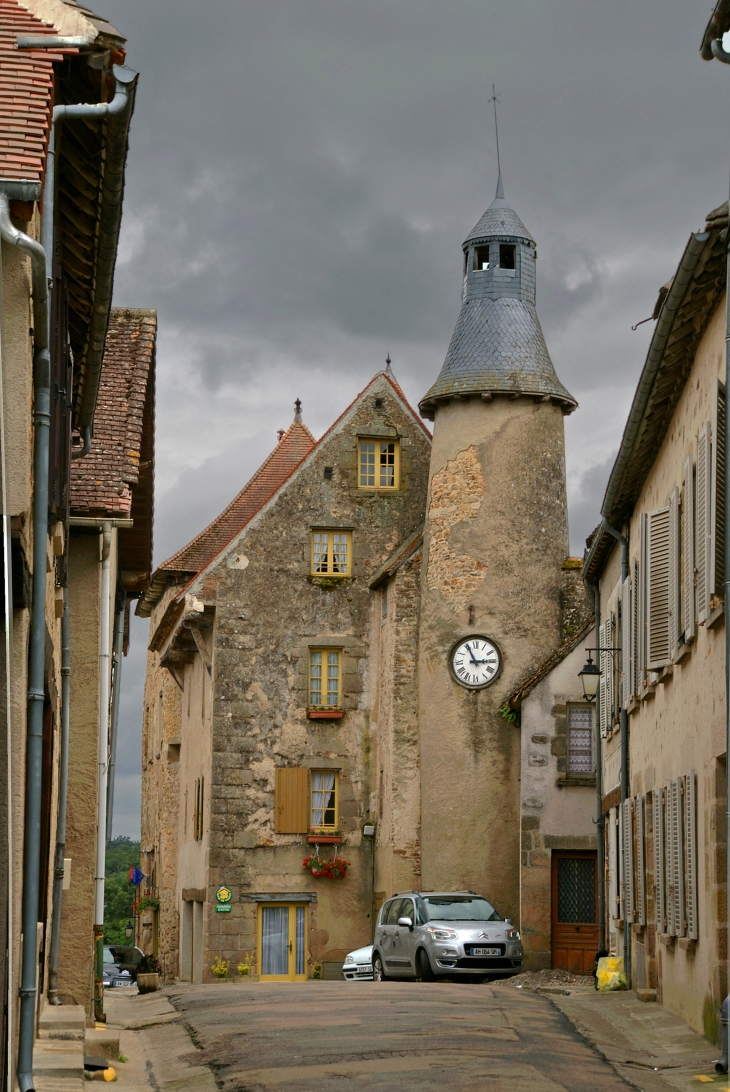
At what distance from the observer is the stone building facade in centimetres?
2980

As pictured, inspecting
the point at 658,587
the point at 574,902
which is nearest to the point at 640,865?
the point at 658,587

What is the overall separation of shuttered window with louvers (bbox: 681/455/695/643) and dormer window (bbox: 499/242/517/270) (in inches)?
707

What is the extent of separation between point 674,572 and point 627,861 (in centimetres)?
577

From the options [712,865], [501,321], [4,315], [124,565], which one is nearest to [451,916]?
[124,565]

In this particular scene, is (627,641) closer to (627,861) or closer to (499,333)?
(627,861)

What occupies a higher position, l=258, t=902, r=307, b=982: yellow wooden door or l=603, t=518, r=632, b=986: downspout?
l=603, t=518, r=632, b=986: downspout

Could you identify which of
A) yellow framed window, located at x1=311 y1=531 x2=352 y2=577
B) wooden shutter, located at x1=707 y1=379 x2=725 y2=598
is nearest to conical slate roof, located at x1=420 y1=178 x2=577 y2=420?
yellow framed window, located at x1=311 y1=531 x2=352 y2=577

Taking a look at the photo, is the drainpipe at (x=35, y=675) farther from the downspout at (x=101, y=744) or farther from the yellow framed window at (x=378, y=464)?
the yellow framed window at (x=378, y=464)

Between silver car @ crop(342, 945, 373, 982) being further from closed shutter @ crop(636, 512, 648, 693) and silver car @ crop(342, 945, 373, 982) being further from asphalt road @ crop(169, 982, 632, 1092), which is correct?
closed shutter @ crop(636, 512, 648, 693)

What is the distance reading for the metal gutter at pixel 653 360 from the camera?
39.5ft

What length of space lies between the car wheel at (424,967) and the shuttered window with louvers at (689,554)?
832cm

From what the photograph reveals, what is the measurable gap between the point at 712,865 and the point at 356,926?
63.1 feet

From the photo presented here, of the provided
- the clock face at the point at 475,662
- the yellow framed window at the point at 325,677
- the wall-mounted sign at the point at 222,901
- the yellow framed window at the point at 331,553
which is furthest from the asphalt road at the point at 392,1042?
the yellow framed window at the point at 331,553

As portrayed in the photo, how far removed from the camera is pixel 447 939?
68.5 ft
